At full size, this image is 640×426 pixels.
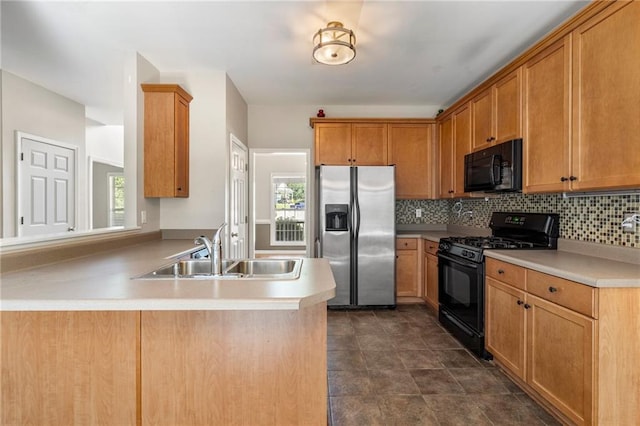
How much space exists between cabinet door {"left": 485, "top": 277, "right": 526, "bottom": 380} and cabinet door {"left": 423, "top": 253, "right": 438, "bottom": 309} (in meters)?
1.09

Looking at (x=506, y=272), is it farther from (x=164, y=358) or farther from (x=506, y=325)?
(x=164, y=358)

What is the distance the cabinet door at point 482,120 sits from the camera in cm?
306

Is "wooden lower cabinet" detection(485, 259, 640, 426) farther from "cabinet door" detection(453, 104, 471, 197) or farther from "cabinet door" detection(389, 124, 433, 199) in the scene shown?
"cabinet door" detection(389, 124, 433, 199)

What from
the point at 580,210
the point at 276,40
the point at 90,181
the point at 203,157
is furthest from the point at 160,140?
the point at 580,210

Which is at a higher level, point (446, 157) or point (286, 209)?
point (446, 157)

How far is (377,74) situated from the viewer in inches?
135

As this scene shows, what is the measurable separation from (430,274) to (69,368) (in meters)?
3.40

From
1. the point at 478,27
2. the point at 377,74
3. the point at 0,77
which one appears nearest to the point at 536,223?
the point at 478,27

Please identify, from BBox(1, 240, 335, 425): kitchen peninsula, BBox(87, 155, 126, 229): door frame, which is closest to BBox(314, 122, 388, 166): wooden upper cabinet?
BBox(1, 240, 335, 425): kitchen peninsula

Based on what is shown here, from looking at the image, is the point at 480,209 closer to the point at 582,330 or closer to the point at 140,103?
the point at 582,330

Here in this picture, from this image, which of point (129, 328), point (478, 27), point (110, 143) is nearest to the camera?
point (129, 328)

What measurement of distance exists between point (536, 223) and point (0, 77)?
17.6 ft

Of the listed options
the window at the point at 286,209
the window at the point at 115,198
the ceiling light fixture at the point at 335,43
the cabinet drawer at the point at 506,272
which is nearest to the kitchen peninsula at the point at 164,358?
the cabinet drawer at the point at 506,272

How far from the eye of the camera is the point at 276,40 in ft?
8.91
